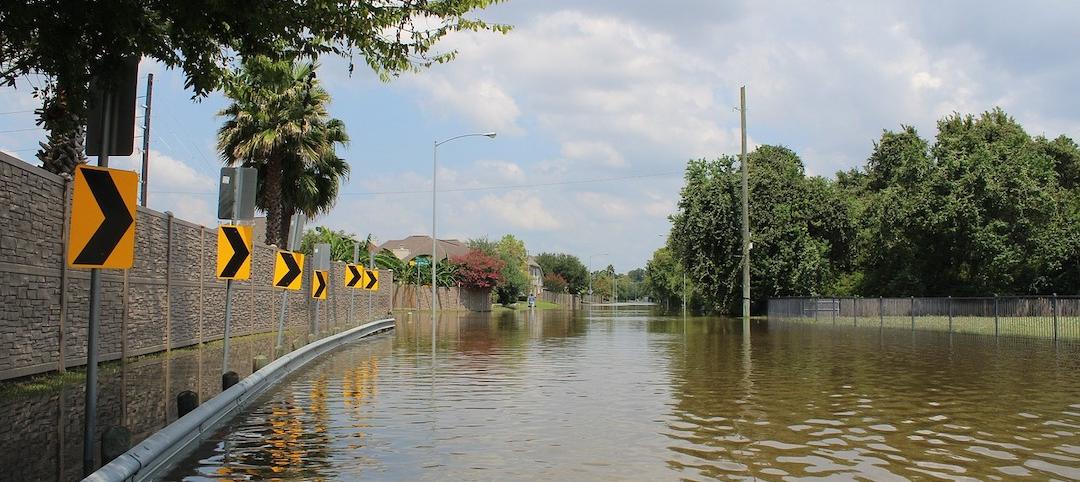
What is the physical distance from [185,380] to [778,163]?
161ft

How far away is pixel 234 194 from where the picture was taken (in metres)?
13.6

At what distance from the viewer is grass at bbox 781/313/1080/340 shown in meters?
29.3

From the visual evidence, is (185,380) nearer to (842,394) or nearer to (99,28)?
(99,28)

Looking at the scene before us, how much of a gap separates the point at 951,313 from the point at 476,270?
188ft

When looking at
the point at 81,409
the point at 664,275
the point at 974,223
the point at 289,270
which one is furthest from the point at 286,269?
the point at 664,275

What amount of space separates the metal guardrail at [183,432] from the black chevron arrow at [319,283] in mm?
7345

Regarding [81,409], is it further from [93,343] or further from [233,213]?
[93,343]

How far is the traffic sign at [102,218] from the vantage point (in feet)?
24.2

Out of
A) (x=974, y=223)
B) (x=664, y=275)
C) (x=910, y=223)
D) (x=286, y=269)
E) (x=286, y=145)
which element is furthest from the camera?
(x=664, y=275)

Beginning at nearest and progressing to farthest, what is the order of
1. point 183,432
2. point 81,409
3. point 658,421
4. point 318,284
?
point 183,432, point 658,421, point 81,409, point 318,284

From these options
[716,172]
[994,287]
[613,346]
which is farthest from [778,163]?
[613,346]

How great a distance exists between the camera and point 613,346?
25.4m

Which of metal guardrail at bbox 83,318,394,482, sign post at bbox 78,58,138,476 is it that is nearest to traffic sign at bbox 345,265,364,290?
metal guardrail at bbox 83,318,394,482

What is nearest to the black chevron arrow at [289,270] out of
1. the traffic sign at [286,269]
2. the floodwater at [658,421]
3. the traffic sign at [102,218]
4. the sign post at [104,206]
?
the traffic sign at [286,269]
